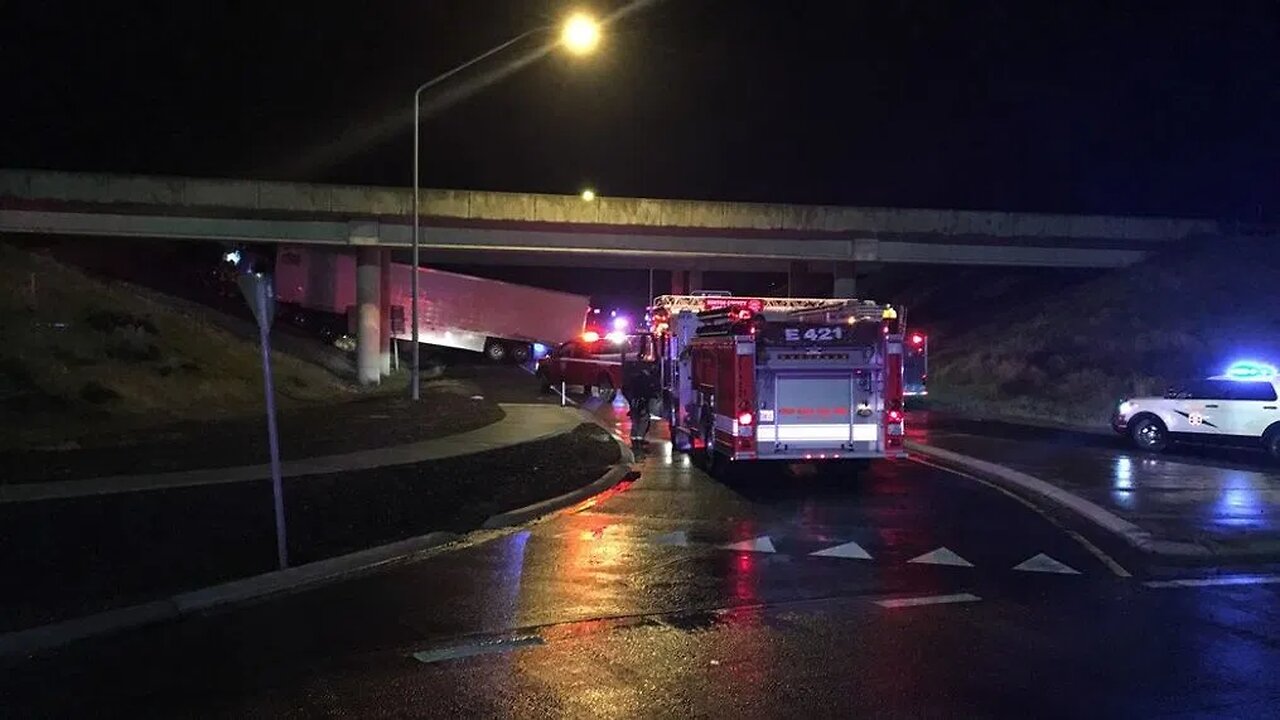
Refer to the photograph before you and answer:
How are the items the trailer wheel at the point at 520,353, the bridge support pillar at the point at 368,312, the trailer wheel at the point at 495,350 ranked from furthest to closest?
the trailer wheel at the point at 520,353 < the trailer wheel at the point at 495,350 < the bridge support pillar at the point at 368,312

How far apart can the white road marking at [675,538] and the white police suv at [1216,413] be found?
39.9ft

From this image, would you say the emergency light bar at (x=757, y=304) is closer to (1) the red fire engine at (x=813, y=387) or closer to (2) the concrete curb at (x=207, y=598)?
(1) the red fire engine at (x=813, y=387)

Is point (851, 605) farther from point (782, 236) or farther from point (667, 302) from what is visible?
point (782, 236)

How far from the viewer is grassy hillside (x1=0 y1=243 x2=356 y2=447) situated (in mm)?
18547

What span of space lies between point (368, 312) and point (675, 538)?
2705 cm

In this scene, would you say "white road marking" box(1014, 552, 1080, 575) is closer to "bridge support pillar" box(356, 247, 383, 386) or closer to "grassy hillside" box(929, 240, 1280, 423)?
"grassy hillside" box(929, 240, 1280, 423)

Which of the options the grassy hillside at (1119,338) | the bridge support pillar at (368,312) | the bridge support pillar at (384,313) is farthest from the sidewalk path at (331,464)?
the bridge support pillar at (384,313)

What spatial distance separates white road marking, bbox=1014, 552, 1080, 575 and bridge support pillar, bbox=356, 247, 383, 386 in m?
27.9

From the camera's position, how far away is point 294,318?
43750mm

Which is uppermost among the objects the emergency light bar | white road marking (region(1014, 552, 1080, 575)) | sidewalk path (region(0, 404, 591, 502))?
the emergency light bar

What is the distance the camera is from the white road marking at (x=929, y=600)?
25.1ft

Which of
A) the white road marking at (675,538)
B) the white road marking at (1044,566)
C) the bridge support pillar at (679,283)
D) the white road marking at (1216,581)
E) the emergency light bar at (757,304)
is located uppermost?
the bridge support pillar at (679,283)

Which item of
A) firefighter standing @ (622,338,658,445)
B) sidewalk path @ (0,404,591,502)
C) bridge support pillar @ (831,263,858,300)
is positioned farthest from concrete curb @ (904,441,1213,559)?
bridge support pillar @ (831,263,858,300)

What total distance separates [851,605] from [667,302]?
11708mm
